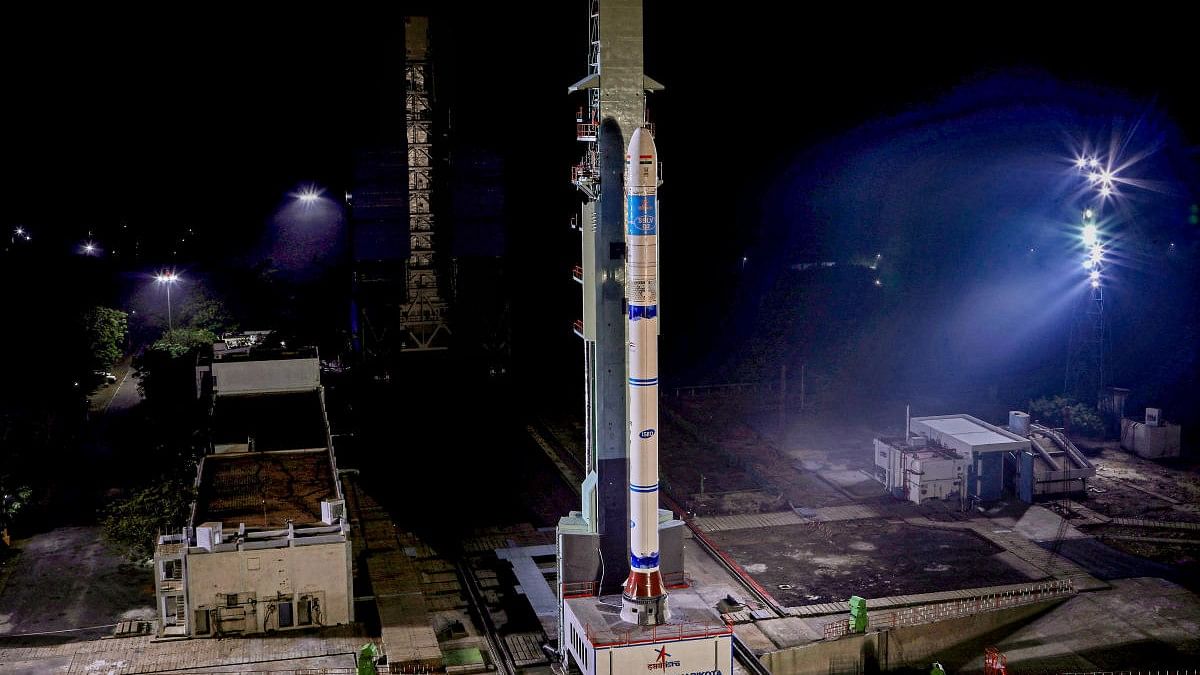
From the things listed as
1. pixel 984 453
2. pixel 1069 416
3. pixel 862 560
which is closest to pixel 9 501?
pixel 862 560

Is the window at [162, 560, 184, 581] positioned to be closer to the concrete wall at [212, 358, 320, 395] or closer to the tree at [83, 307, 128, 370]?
the concrete wall at [212, 358, 320, 395]

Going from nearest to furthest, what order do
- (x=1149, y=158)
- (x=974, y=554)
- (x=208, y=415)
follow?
(x=974, y=554), (x=208, y=415), (x=1149, y=158)

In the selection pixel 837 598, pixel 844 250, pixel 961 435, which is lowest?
pixel 837 598

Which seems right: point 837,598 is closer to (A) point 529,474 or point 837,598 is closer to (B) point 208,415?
(A) point 529,474

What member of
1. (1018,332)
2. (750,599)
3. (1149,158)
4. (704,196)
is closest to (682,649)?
(750,599)

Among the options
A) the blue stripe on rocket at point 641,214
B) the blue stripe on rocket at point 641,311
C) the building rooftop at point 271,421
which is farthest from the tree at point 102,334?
the blue stripe on rocket at point 641,214

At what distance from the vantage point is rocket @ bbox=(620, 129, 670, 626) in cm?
2756

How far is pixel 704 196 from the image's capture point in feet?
300

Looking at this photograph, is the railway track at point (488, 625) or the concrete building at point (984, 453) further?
the concrete building at point (984, 453)

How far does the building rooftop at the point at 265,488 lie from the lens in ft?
118

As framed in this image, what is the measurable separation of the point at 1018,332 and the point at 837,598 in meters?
43.1

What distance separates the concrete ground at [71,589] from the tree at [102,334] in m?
17.4

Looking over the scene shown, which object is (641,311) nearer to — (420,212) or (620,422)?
(620,422)

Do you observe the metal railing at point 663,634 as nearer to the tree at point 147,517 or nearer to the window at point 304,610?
the window at point 304,610
